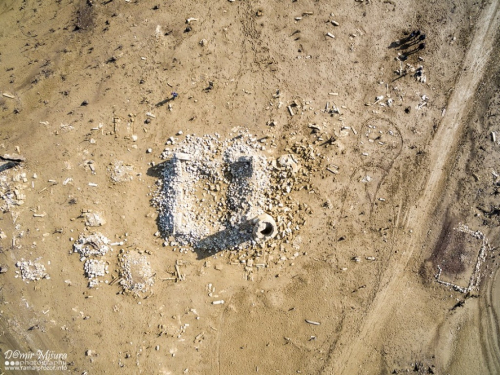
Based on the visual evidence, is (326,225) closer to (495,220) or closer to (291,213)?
(291,213)

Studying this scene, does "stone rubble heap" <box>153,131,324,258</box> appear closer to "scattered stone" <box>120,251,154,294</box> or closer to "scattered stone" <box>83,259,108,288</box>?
"scattered stone" <box>120,251,154,294</box>

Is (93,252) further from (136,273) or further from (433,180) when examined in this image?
(433,180)

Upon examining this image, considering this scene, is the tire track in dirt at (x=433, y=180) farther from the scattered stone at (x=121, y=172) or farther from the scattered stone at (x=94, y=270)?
the scattered stone at (x=121, y=172)

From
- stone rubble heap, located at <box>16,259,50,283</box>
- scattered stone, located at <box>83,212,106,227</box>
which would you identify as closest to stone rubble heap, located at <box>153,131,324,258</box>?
scattered stone, located at <box>83,212,106,227</box>

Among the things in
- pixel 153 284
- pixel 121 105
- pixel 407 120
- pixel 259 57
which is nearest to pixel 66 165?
pixel 121 105

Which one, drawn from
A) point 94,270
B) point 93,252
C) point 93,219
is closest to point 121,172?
point 93,219

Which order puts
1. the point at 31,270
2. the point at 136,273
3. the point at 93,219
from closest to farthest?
the point at 136,273 < the point at 93,219 < the point at 31,270
